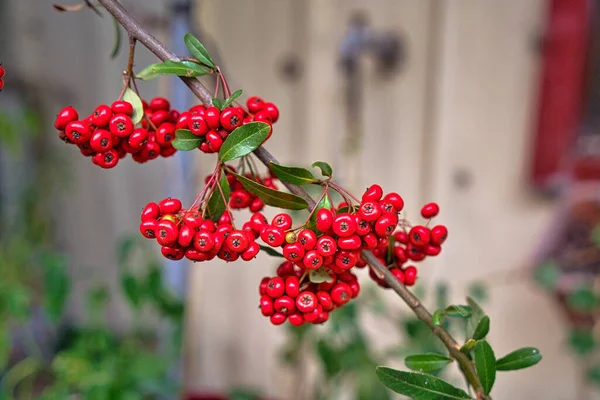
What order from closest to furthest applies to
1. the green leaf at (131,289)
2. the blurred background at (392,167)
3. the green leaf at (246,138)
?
1. the green leaf at (246,138)
2. the green leaf at (131,289)
3. the blurred background at (392,167)

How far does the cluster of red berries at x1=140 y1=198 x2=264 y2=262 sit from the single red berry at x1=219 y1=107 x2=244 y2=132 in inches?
2.0

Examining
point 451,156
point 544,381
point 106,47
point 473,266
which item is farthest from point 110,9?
point 544,381

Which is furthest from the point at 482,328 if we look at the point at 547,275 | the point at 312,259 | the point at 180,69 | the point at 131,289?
the point at 547,275

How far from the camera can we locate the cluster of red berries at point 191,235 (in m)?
0.26

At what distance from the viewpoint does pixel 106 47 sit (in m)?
1.24

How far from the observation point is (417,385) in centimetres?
30

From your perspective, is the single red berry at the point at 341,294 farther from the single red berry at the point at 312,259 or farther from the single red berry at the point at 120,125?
the single red berry at the point at 120,125

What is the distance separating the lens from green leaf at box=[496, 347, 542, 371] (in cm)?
34

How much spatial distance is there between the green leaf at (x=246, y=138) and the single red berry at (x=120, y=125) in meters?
0.06

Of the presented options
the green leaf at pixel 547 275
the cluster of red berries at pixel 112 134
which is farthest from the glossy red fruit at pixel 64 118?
the green leaf at pixel 547 275

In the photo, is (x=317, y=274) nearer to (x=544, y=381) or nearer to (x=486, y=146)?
(x=486, y=146)

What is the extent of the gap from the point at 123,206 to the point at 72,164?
18cm

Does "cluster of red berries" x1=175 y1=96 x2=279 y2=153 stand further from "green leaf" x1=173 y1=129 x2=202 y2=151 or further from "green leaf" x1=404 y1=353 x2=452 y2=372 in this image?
"green leaf" x1=404 y1=353 x2=452 y2=372

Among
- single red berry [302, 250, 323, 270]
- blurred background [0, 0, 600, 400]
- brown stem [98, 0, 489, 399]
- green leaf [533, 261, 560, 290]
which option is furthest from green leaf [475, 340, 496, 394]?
green leaf [533, 261, 560, 290]
